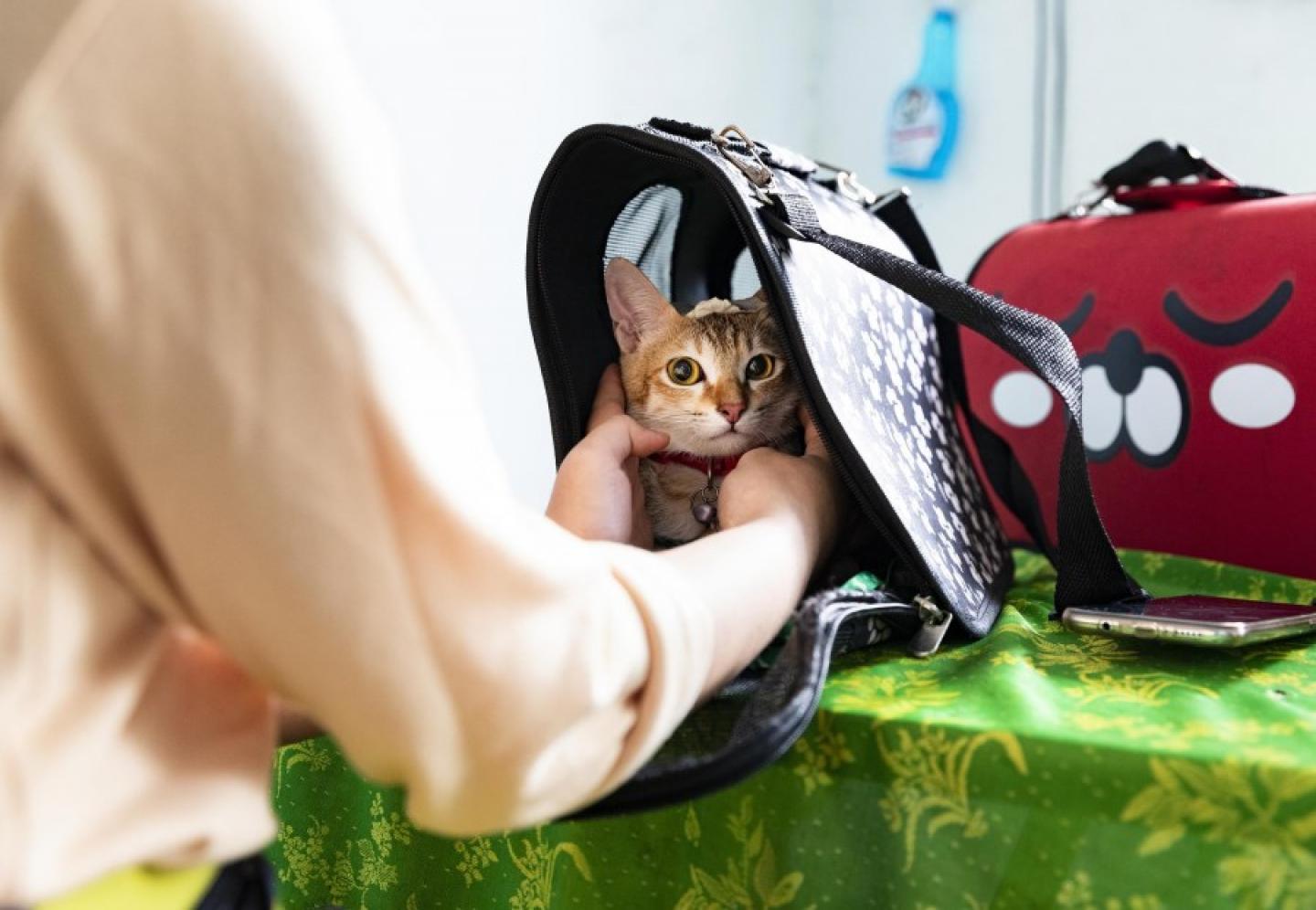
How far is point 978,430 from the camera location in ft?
3.14

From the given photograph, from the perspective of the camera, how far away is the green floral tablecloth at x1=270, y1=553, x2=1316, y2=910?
46 cm

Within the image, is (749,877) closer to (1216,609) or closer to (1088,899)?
(1088,899)

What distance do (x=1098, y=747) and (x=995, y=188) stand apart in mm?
1246

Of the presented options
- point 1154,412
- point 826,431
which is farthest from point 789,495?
point 1154,412

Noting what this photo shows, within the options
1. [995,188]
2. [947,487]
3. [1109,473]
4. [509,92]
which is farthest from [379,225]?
[995,188]

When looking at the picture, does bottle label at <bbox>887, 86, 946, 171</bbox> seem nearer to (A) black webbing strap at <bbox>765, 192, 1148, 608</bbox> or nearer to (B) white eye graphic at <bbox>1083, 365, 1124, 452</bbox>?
(B) white eye graphic at <bbox>1083, 365, 1124, 452</bbox>

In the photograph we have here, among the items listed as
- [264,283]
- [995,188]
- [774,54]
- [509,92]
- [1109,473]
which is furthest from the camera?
[774,54]

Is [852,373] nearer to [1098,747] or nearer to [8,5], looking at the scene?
[1098,747]

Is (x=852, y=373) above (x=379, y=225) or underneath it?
underneath

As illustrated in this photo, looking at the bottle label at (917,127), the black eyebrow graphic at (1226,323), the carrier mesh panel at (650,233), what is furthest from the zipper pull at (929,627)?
the bottle label at (917,127)

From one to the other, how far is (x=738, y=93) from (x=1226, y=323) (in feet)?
2.93

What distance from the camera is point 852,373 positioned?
704 mm

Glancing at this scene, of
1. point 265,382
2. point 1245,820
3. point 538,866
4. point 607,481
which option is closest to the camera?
point 265,382

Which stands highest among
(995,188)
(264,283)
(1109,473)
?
(264,283)
